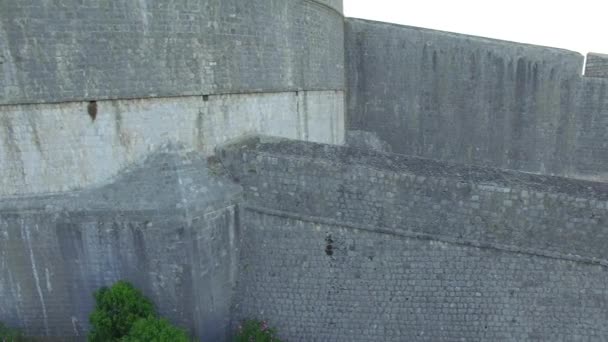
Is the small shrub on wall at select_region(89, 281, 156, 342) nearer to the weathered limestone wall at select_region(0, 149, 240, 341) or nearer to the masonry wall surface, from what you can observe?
the weathered limestone wall at select_region(0, 149, 240, 341)

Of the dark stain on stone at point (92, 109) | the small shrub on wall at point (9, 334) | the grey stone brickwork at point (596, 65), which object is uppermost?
the grey stone brickwork at point (596, 65)

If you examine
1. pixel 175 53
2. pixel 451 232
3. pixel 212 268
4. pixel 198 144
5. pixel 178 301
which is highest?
pixel 175 53

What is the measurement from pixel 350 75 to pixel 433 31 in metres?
2.23

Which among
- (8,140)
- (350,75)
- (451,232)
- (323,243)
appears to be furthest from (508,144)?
(8,140)

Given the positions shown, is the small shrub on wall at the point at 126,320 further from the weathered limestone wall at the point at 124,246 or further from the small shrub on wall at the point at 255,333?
the small shrub on wall at the point at 255,333

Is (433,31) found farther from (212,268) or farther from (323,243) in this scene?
(212,268)

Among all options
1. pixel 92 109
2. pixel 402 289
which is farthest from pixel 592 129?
pixel 92 109

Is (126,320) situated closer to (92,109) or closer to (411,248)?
(92,109)

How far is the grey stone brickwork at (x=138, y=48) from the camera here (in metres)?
5.60

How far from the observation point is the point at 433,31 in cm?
995

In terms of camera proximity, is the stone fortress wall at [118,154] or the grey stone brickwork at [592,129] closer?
the stone fortress wall at [118,154]

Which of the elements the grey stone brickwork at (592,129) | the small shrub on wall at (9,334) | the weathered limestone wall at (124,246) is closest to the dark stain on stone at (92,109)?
the weathered limestone wall at (124,246)

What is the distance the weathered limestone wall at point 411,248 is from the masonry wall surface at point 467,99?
4224 mm

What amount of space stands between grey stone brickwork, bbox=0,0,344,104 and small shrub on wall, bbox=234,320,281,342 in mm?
3811
